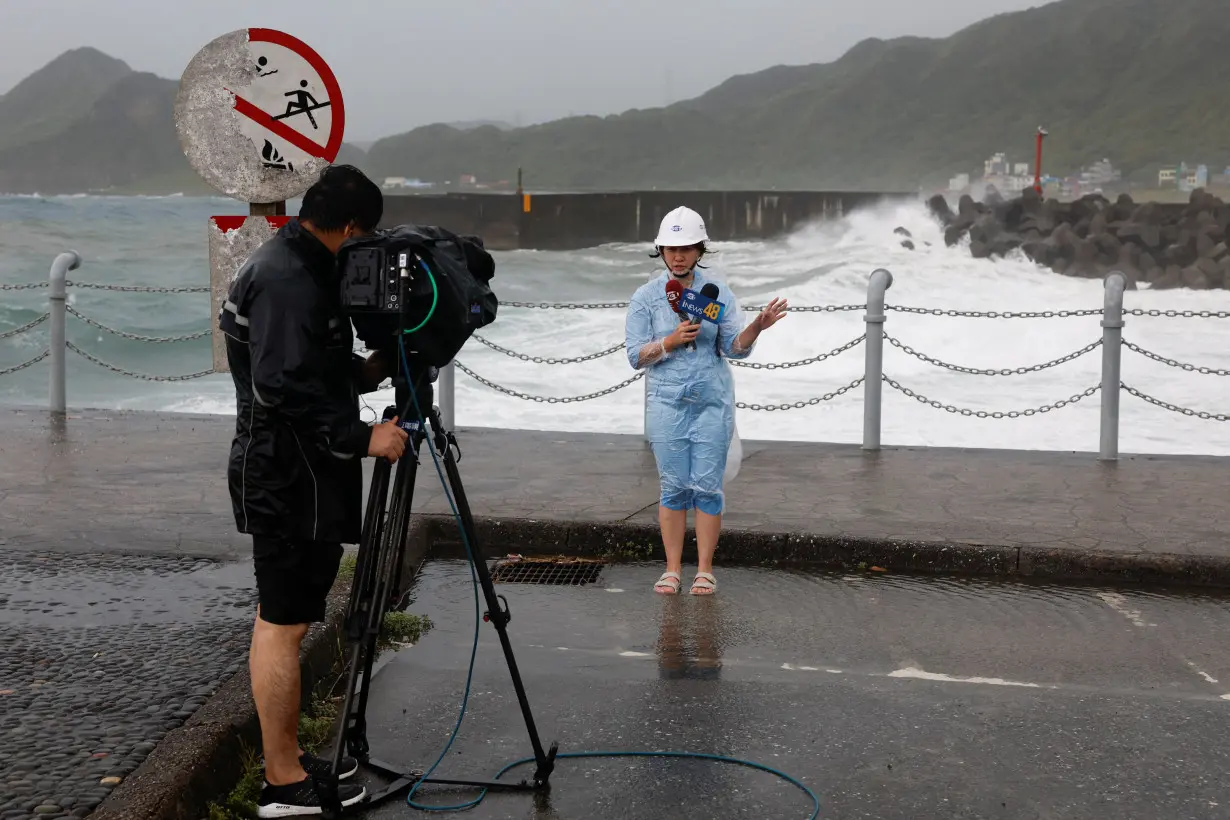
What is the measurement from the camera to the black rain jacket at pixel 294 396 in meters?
3.48

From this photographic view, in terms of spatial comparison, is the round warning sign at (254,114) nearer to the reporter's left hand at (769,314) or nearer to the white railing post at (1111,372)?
the reporter's left hand at (769,314)

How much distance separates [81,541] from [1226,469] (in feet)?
22.7

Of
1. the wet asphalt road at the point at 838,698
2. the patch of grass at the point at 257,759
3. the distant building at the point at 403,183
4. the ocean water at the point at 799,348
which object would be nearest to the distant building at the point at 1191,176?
the distant building at the point at 403,183

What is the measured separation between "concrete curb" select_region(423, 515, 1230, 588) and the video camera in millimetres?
3421

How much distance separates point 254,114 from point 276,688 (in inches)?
92.9

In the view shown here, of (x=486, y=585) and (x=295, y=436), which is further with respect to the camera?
(x=486, y=585)

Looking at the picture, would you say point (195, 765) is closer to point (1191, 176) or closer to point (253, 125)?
point (253, 125)

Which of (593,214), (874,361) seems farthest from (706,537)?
(593,214)

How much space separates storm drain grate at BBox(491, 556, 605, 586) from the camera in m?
6.54

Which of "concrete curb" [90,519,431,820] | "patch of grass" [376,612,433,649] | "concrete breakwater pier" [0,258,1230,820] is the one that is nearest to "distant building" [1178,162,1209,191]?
"concrete breakwater pier" [0,258,1230,820]

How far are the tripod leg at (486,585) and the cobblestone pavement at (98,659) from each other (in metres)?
1.02

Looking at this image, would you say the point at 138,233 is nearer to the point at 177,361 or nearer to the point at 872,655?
the point at 177,361

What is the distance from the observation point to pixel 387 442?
139 inches

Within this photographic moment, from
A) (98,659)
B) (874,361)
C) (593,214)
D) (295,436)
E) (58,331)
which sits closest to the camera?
(295,436)
